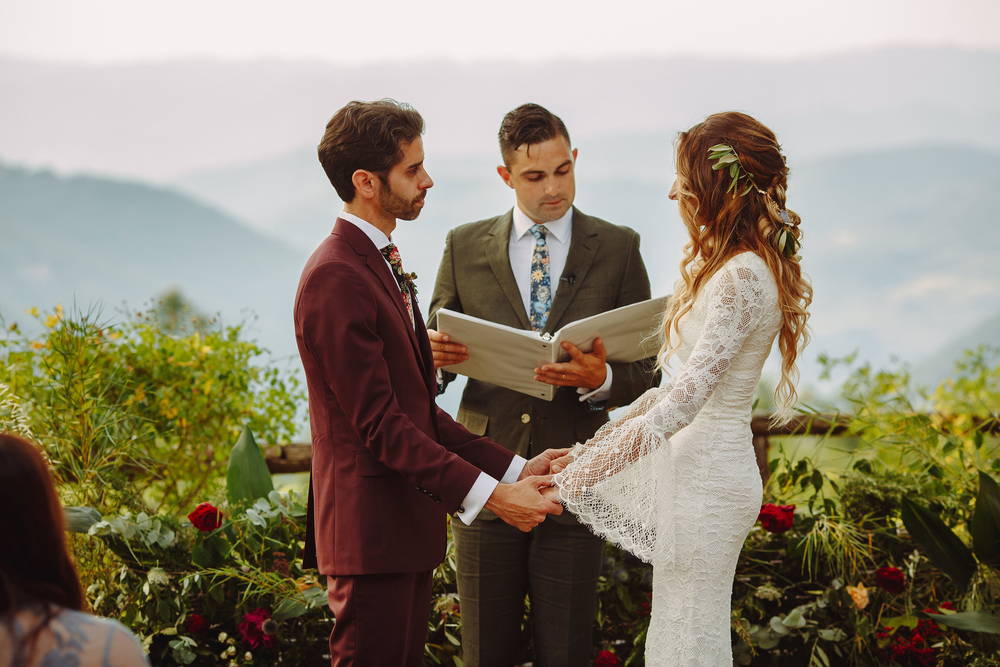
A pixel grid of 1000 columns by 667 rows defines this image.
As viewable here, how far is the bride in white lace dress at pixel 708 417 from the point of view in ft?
7.31

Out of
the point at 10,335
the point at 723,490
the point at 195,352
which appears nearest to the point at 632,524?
the point at 723,490

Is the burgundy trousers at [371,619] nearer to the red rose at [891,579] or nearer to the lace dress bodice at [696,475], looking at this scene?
the lace dress bodice at [696,475]

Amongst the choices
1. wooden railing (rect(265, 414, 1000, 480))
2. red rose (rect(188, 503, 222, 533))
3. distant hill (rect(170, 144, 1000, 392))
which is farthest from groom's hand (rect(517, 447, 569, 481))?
distant hill (rect(170, 144, 1000, 392))

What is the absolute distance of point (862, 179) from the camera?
32469 millimetres

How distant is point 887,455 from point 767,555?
81cm

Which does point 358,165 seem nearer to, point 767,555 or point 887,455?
point 767,555

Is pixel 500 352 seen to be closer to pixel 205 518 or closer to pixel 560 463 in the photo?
pixel 560 463

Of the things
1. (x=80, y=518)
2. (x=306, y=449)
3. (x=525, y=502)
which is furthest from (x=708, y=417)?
(x=306, y=449)

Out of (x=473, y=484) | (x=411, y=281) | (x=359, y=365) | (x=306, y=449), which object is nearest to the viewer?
(x=359, y=365)

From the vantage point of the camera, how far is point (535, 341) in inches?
104

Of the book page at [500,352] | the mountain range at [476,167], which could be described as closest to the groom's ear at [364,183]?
the book page at [500,352]

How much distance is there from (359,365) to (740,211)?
39.6 inches

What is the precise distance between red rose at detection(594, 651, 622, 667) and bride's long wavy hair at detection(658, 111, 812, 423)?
1.34m

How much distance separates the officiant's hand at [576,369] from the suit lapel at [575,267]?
0.19 m
